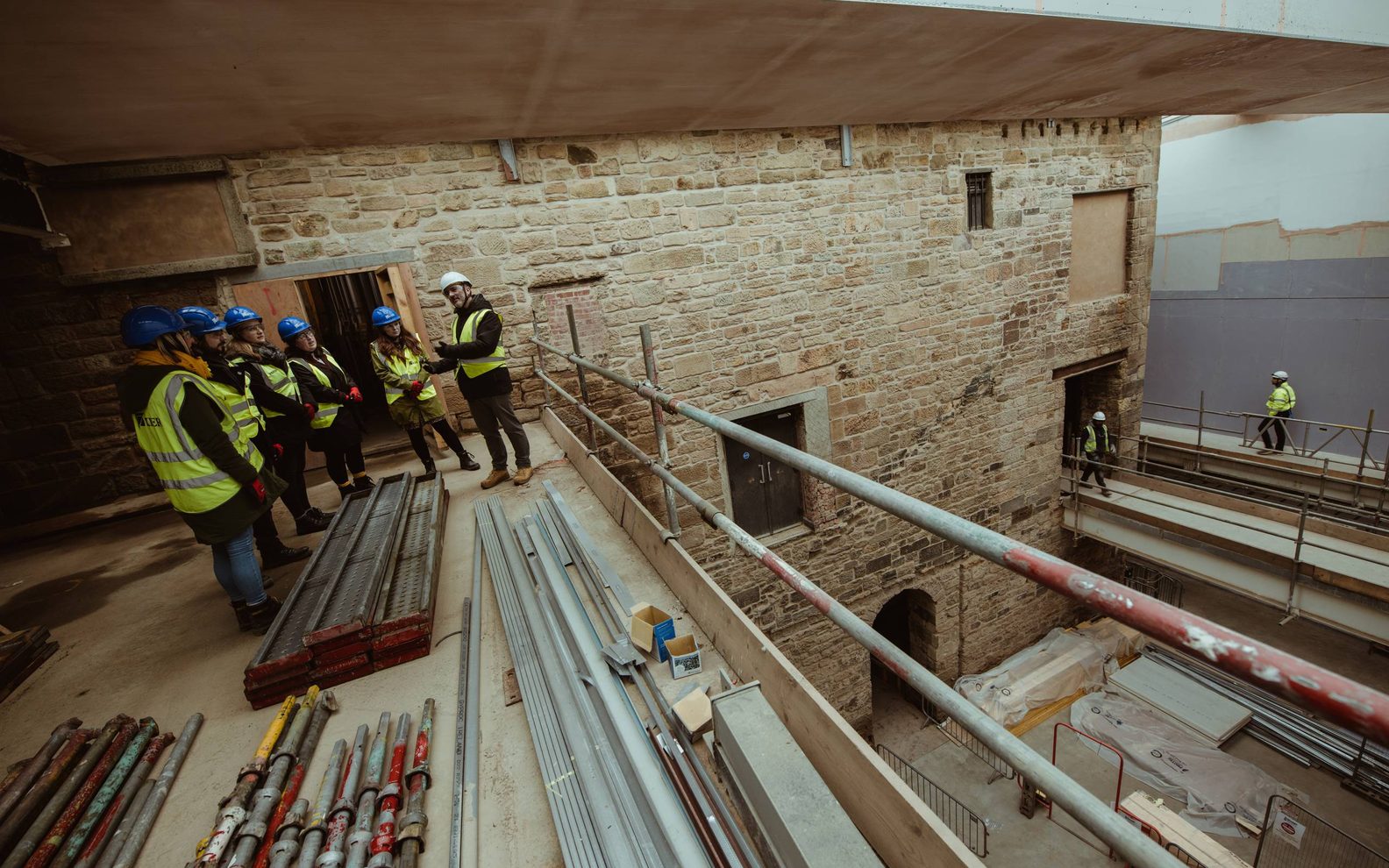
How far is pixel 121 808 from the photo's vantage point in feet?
6.12

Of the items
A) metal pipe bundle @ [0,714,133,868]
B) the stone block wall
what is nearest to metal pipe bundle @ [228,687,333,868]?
metal pipe bundle @ [0,714,133,868]

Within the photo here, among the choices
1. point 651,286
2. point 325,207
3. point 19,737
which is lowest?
point 19,737

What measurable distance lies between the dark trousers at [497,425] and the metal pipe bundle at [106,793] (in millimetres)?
2373

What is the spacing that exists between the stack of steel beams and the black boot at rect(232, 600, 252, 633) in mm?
338

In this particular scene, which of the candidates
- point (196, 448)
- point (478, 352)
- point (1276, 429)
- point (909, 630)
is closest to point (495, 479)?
point (478, 352)

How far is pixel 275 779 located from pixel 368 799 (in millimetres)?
372

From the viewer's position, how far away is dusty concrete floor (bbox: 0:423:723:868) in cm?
179

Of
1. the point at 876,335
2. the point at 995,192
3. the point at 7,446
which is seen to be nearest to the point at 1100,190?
the point at 995,192

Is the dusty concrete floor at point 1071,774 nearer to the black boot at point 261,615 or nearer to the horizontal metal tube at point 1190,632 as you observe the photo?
the horizontal metal tube at point 1190,632

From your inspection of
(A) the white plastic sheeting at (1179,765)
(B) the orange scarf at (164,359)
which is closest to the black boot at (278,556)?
(B) the orange scarf at (164,359)

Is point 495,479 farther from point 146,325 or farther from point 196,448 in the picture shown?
point 146,325

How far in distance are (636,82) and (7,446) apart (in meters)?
5.65

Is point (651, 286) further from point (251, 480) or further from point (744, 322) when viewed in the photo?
point (251, 480)

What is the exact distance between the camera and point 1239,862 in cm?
535
